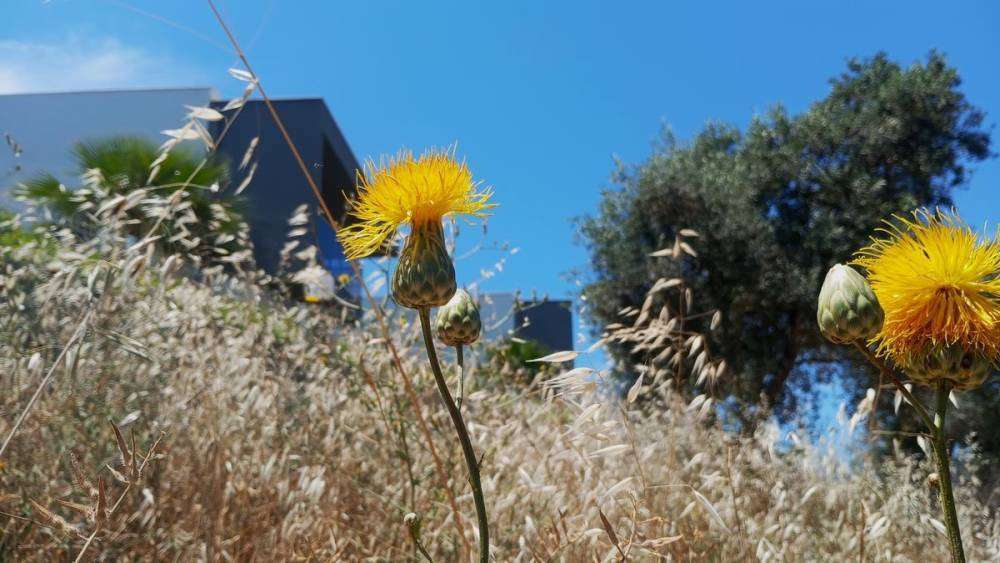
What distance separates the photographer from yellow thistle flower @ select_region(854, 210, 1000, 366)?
105 cm

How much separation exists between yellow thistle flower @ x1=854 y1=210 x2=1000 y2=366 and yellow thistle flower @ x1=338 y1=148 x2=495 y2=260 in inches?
25.0

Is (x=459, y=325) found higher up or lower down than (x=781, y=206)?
lower down

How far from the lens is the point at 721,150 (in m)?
11.0

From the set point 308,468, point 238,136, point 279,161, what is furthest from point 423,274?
point 238,136

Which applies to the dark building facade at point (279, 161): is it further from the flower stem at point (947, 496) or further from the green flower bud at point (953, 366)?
the flower stem at point (947, 496)

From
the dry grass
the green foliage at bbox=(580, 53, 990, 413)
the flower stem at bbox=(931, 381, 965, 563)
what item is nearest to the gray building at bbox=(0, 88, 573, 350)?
the green foliage at bbox=(580, 53, 990, 413)

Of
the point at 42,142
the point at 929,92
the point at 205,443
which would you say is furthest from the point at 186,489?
the point at 42,142

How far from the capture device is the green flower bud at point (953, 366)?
3.41ft

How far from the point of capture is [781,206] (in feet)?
33.6

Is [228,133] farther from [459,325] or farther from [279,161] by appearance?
[459,325]

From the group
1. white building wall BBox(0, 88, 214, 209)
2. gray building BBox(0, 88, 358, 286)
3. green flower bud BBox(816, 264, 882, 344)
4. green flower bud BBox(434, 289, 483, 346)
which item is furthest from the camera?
white building wall BBox(0, 88, 214, 209)

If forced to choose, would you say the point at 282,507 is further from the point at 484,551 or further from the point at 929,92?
the point at 929,92

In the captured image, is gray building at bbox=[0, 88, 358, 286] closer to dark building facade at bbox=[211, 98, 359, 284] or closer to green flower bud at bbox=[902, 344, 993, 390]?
dark building facade at bbox=[211, 98, 359, 284]

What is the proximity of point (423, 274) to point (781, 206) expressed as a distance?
10.1 meters
